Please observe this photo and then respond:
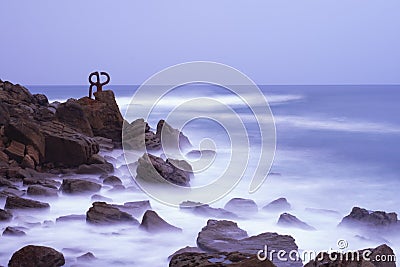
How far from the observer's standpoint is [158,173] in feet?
17.3

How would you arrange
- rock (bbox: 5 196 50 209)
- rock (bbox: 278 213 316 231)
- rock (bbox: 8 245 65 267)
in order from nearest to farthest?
rock (bbox: 8 245 65 267) < rock (bbox: 278 213 316 231) < rock (bbox: 5 196 50 209)

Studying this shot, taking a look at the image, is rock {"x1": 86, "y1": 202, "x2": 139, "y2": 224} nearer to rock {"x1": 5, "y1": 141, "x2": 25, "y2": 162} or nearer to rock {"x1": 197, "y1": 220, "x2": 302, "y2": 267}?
rock {"x1": 197, "y1": 220, "x2": 302, "y2": 267}

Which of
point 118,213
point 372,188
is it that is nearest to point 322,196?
point 372,188

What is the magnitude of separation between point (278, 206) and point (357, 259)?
2.38 meters

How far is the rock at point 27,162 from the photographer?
541 cm

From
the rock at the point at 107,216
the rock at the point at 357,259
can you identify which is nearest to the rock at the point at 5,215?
the rock at the point at 107,216

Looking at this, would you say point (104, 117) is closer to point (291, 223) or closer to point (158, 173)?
point (158, 173)

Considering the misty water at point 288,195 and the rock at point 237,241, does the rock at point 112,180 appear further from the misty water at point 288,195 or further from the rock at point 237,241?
the rock at point 237,241

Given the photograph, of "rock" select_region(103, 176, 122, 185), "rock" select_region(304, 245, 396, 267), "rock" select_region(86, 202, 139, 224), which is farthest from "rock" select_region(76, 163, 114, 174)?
"rock" select_region(304, 245, 396, 267)

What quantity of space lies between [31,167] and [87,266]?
2.53 meters

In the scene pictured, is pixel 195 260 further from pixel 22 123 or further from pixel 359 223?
pixel 22 123

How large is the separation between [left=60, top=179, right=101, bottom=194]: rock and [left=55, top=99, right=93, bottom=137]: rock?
210cm

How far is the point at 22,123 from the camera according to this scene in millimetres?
5719

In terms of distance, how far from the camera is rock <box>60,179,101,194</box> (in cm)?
478
